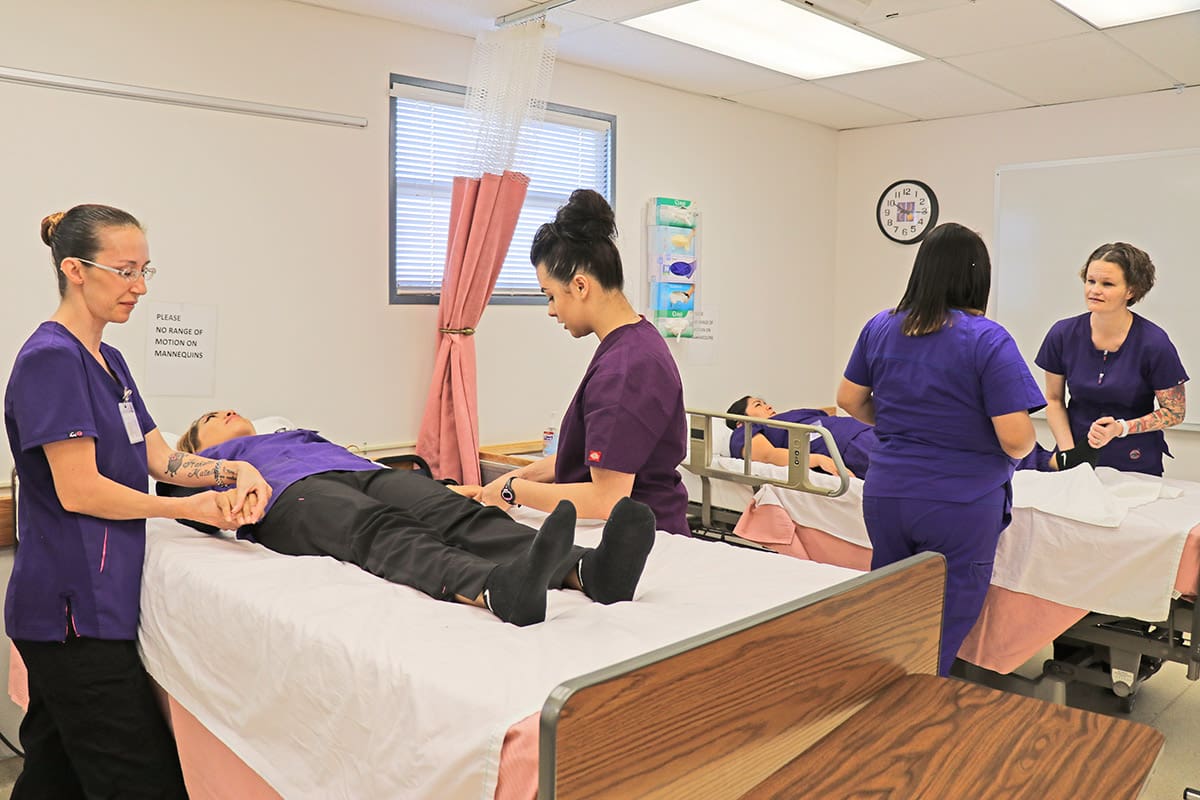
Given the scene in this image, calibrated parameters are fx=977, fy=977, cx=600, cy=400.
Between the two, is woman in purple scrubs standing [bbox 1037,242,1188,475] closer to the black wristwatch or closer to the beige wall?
the beige wall

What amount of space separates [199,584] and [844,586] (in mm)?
1254

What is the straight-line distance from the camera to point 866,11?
3.29 meters

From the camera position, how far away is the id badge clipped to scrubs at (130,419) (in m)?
2.02

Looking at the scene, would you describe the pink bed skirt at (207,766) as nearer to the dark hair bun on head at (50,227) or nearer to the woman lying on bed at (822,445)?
the dark hair bun on head at (50,227)

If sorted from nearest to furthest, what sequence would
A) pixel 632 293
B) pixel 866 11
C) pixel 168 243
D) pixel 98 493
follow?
pixel 98 493 < pixel 168 243 < pixel 866 11 < pixel 632 293

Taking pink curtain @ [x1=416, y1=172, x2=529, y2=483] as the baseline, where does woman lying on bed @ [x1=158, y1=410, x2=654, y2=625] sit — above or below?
below

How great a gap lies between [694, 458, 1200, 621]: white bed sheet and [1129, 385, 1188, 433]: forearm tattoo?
287 mm

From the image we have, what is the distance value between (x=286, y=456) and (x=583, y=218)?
1.05 metres

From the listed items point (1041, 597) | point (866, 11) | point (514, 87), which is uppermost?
point (866, 11)

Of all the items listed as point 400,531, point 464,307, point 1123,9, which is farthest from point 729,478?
point 1123,9

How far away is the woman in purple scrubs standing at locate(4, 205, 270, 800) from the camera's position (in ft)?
5.99

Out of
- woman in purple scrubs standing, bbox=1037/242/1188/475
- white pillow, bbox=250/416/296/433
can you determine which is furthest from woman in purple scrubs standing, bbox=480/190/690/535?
woman in purple scrubs standing, bbox=1037/242/1188/475

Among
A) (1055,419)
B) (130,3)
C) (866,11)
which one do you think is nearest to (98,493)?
(130,3)

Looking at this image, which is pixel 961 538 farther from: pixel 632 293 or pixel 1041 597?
pixel 632 293
